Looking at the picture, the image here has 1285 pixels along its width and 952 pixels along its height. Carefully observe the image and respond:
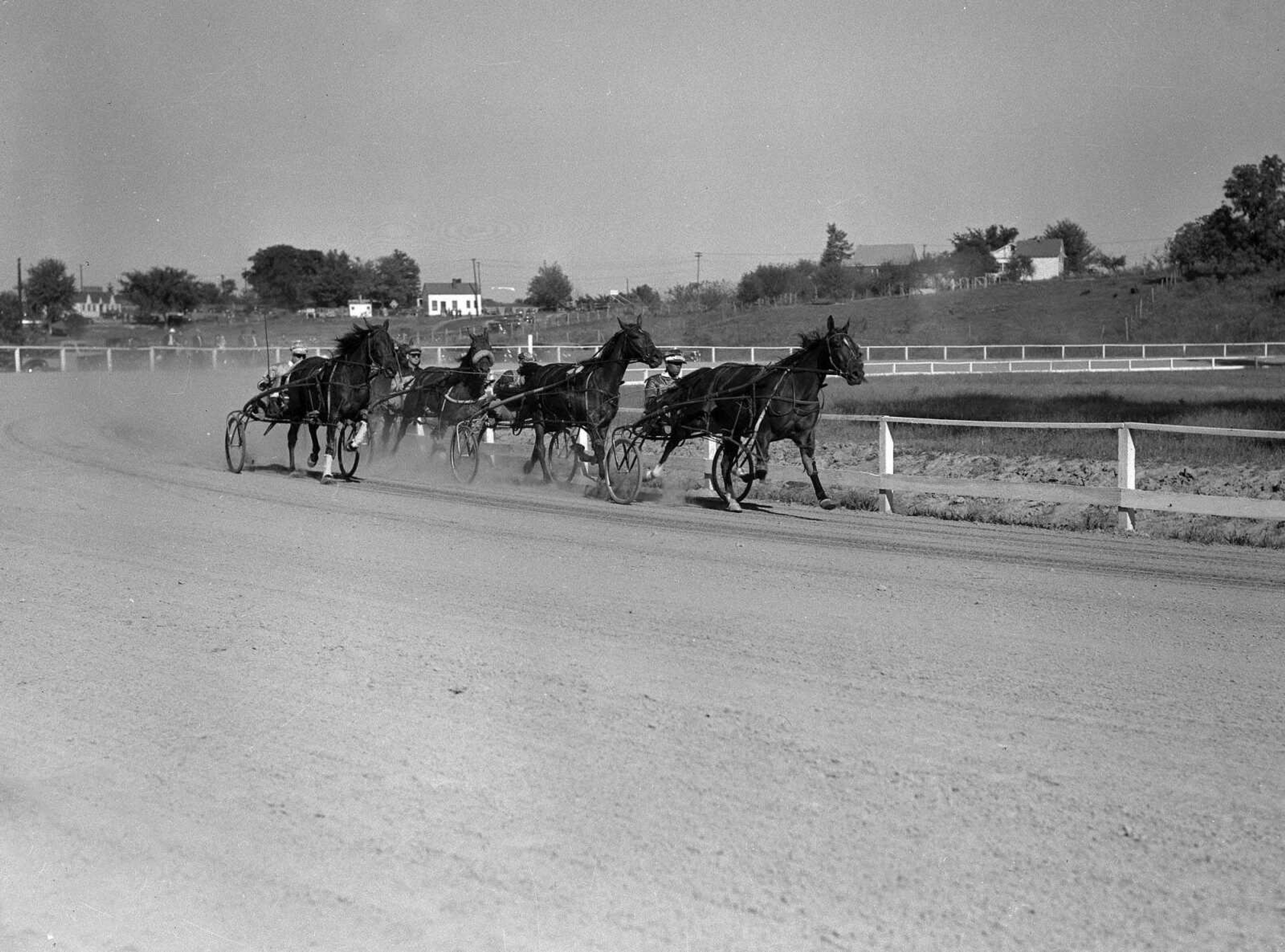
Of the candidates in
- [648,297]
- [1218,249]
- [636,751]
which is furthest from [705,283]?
[636,751]

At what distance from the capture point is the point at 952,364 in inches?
1901

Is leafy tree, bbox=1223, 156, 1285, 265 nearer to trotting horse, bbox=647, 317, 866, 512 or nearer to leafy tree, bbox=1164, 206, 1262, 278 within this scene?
leafy tree, bbox=1164, 206, 1262, 278

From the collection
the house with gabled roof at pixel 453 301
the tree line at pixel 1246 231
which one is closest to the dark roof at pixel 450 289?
the house with gabled roof at pixel 453 301

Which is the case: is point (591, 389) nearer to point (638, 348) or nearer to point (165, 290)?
point (638, 348)

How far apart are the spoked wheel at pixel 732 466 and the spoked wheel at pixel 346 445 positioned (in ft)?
16.4

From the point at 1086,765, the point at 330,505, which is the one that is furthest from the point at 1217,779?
the point at 330,505

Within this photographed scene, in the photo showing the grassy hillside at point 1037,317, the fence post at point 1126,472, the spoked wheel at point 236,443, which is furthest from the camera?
the grassy hillside at point 1037,317

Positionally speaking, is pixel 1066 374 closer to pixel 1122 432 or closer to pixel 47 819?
pixel 1122 432

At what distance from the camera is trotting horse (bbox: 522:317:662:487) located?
1714cm

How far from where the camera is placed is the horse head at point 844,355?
51.3ft

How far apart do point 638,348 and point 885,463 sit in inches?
130

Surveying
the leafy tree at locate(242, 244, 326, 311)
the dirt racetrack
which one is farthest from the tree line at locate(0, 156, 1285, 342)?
the dirt racetrack

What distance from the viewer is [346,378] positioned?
61.3 ft

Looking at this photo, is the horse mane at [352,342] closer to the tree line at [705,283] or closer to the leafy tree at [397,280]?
the tree line at [705,283]
